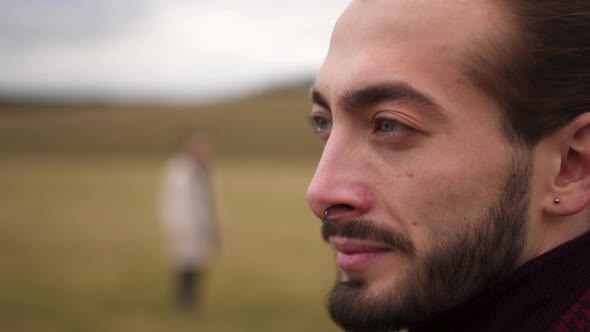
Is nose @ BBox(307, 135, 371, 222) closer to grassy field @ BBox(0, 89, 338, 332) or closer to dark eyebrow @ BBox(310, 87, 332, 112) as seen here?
dark eyebrow @ BBox(310, 87, 332, 112)

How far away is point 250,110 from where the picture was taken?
306ft

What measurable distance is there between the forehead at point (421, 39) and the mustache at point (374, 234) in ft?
1.23

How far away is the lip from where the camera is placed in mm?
1572

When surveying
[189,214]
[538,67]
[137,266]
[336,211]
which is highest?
[137,266]

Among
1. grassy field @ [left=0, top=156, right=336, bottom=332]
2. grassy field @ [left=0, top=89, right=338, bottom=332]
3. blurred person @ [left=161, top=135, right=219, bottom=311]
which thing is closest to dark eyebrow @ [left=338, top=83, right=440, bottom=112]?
grassy field @ [left=0, top=89, right=338, bottom=332]

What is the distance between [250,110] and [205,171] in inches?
3301

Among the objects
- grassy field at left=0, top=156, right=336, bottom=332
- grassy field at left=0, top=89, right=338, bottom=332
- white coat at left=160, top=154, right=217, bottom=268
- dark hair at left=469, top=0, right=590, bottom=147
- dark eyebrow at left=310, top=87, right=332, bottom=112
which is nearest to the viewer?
dark hair at left=469, top=0, right=590, bottom=147

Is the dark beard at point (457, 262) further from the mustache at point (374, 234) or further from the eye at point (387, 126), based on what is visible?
the eye at point (387, 126)

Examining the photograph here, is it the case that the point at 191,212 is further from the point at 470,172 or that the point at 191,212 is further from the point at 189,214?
the point at 470,172

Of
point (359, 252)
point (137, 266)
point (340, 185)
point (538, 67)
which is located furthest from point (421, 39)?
point (137, 266)

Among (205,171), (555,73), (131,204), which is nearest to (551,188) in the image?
(555,73)

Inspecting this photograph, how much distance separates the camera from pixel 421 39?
1.56 m

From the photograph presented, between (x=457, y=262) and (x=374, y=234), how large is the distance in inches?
8.8

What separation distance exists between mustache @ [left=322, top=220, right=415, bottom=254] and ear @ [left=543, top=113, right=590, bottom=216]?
0.39m
